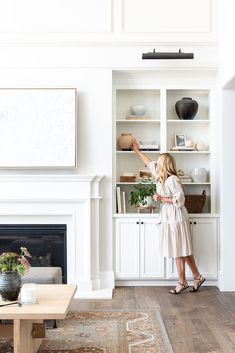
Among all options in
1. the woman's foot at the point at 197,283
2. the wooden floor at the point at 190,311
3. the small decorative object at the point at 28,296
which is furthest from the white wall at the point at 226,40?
the small decorative object at the point at 28,296

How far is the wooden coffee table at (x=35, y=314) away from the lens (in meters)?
3.01

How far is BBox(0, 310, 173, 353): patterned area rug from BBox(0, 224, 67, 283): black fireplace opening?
115 centimetres

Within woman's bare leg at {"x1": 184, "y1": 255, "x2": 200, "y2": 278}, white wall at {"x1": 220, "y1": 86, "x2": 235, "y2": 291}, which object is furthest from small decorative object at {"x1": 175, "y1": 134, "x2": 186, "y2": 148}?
woman's bare leg at {"x1": 184, "y1": 255, "x2": 200, "y2": 278}

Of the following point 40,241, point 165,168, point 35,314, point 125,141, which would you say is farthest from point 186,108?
point 35,314

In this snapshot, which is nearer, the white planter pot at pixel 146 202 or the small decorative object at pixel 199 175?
the white planter pot at pixel 146 202

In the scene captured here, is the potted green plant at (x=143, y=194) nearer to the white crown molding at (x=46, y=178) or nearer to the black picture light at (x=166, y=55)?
the white crown molding at (x=46, y=178)

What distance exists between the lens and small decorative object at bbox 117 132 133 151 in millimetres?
5848

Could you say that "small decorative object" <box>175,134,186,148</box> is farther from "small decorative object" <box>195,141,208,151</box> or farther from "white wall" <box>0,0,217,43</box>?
"white wall" <box>0,0,217,43</box>

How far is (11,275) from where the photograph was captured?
3293 millimetres

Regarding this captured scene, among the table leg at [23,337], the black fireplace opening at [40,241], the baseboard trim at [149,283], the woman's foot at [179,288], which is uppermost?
the black fireplace opening at [40,241]

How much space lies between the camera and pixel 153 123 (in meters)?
6.09

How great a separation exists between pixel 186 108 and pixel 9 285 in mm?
3340

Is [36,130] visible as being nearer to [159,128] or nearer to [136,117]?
[136,117]

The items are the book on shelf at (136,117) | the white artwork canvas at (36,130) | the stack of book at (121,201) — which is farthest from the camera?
the book on shelf at (136,117)
